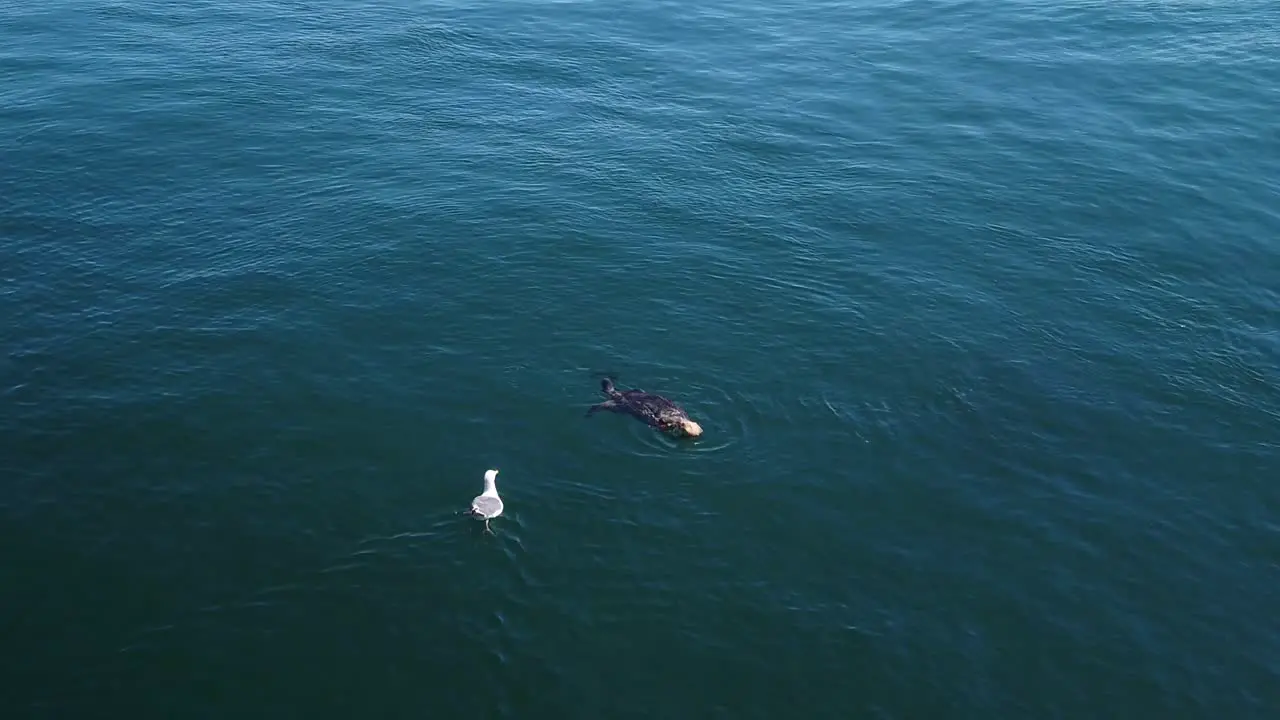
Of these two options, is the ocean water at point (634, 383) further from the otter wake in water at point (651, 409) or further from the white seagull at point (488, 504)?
the otter wake in water at point (651, 409)

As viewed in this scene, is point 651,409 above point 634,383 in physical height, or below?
above

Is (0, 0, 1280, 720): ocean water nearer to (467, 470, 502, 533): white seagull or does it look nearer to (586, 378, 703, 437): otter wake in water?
(467, 470, 502, 533): white seagull

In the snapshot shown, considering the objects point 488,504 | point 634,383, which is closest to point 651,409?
point 634,383

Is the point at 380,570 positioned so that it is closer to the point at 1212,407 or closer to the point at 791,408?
the point at 791,408

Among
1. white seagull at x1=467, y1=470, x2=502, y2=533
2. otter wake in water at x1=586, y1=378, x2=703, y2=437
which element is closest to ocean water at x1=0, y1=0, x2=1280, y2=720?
white seagull at x1=467, y1=470, x2=502, y2=533

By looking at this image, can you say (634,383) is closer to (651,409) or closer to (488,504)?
(651,409)

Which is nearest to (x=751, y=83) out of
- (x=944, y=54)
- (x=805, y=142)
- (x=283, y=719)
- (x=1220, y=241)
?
(x=805, y=142)
